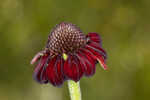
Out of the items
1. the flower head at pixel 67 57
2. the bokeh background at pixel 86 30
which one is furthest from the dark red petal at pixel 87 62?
the bokeh background at pixel 86 30

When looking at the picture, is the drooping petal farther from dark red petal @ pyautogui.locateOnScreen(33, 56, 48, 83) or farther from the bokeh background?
the bokeh background

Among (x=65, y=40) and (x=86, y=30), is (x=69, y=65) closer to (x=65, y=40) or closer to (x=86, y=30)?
(x=65, y=40)

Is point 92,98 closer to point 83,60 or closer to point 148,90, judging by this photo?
point 148,90

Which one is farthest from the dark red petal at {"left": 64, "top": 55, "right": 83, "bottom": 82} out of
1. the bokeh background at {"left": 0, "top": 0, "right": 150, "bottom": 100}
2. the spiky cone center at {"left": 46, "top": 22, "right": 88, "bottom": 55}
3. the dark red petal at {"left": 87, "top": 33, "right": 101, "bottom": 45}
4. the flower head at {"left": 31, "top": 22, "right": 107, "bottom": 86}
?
the bokeh background at {"left": 0, "top": 0, "right": 150, "bottom": 100}

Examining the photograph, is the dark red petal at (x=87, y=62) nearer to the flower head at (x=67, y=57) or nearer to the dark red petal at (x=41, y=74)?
the flower head at (x=67, y=57)

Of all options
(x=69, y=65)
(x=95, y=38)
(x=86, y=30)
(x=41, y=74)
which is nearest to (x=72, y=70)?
(x=69, y=65)

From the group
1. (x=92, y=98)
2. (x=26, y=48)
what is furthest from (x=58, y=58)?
(x=26, y=48)

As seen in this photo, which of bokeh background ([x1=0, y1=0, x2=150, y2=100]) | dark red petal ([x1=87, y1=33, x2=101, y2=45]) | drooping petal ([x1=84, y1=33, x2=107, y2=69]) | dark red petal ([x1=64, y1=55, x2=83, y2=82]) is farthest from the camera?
bokeh background ([x1=0, y1=0, x2=150, y2=100])
